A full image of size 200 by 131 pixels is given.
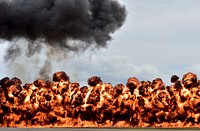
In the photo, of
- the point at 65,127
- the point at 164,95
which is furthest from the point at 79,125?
the point at 164,95

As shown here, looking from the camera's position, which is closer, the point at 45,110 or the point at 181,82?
the point at 181,82

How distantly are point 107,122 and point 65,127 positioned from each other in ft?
61.5

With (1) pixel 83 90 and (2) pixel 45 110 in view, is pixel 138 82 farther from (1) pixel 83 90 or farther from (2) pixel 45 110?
(2) pixel 45 110

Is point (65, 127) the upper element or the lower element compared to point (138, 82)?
lower

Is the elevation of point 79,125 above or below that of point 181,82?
below

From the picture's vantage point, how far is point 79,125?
193375mm

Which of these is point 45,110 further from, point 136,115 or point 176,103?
point 176,103

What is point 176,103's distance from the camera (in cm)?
17975

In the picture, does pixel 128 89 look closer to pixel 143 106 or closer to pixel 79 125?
pixel 143 106

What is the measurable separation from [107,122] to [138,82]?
21.6m

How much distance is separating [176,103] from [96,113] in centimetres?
3421

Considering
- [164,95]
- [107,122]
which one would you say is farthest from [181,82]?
[107,122]

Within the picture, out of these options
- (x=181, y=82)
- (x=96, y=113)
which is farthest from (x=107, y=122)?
(x=181, y=82)

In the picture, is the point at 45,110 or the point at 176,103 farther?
the point at 45,110
